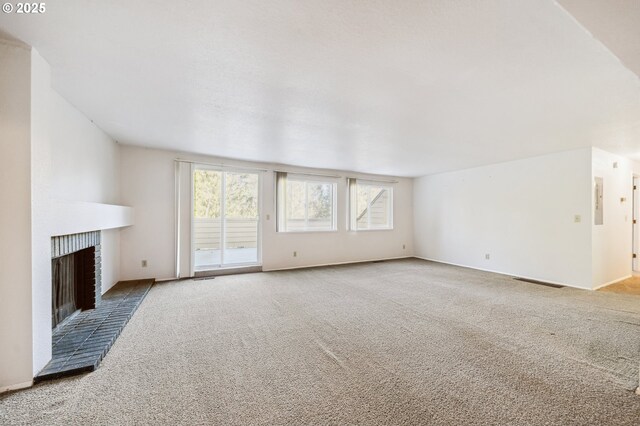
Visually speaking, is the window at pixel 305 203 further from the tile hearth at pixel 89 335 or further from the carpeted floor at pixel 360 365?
the tile hearth at pixel 89 335

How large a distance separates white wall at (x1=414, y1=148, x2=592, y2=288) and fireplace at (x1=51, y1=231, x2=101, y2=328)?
22.2ft

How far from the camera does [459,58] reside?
1.82 metres

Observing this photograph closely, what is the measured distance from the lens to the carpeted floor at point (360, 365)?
5.00 feet

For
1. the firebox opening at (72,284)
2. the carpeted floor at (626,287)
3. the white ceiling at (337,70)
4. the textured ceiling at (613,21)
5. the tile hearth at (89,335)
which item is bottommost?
the carpeted floor at (626,287)

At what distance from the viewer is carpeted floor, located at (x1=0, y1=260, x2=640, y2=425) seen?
5.00 ft

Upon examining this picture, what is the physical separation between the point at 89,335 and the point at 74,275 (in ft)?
3.36

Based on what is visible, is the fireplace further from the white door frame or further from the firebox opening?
the white door frame

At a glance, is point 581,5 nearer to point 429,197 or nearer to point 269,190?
point 269,190

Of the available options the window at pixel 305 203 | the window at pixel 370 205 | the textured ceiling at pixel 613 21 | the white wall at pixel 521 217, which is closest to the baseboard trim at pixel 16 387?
the textured ceiling at pixel 613 21

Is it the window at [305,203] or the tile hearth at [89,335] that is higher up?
the window at [305,203]

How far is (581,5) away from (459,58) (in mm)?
837

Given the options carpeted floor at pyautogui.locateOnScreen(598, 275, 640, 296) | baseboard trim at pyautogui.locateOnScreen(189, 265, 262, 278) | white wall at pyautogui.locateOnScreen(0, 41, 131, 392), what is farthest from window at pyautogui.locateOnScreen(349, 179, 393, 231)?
white wall at pyautogui.locateOnScreen(0, 41, 131, 392)

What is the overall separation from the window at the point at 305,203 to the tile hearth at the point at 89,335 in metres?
3.02

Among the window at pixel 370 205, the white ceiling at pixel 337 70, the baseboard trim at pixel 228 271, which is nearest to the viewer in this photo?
the white ceiling at pixel 337 70
